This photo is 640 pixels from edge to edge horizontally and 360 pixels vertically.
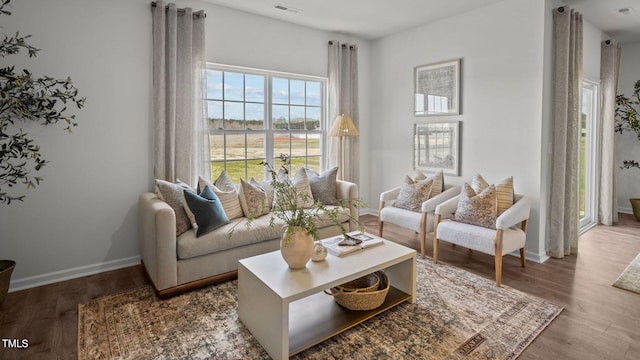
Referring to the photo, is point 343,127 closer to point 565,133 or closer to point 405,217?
point 405,217

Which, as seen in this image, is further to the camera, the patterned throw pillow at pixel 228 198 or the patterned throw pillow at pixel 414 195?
the patterned throw pillow at pixel 414 195

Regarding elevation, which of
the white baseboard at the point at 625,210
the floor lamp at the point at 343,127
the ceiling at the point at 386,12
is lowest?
the white baseboard at the point at 625,210

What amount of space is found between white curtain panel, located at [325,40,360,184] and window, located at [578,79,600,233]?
306cm

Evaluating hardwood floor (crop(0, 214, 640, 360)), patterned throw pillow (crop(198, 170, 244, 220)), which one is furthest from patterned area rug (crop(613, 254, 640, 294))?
patterned throw pillow (crop(198, 170, 244, 220))

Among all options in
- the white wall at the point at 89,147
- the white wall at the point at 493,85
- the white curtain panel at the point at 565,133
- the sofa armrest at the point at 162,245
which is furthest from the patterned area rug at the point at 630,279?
the white wall at the point at 89,147

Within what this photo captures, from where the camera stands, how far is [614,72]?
492cm

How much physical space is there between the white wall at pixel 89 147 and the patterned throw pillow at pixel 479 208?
3.12 metres

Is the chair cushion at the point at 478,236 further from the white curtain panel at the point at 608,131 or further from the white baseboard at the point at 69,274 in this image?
the white baseboard at the point at 69,274

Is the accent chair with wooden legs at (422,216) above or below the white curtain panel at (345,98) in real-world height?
below

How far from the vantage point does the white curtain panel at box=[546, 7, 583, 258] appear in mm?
3555

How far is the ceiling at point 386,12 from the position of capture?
12.7 ft

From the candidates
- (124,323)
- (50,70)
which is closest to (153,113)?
(50,70)

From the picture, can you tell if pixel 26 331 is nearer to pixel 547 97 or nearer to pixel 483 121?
pixel 483 121

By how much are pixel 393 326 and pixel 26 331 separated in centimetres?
242
